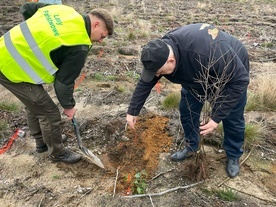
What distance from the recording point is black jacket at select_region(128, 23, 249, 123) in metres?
2.34

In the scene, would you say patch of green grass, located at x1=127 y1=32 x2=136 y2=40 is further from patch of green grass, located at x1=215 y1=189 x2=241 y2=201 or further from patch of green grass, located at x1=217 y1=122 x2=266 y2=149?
patch of green grass, located at x1=215 y1=189 x2=241 y2=201

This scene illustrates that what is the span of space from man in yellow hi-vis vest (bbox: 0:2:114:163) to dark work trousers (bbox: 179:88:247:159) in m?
1.11

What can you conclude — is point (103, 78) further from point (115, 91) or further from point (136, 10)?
point (136, 10)

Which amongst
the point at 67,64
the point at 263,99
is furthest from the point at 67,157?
the point at 263,99

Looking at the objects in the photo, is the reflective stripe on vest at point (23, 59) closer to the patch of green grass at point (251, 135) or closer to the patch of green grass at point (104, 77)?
the patch of green grass at point (251, 135)

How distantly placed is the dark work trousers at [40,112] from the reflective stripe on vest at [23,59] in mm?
189

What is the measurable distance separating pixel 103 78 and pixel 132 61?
1.02 meters

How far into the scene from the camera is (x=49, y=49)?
261 cm

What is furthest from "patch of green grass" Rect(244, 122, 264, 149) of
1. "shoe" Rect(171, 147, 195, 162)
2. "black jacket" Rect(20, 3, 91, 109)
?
"black jacket" Rect(20, 3, 91, 109)

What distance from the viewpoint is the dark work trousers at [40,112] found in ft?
9.48

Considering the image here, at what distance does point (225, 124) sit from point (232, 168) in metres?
0.56

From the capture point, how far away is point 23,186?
3090 millimetres

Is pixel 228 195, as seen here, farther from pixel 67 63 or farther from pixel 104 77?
pixel 104 77

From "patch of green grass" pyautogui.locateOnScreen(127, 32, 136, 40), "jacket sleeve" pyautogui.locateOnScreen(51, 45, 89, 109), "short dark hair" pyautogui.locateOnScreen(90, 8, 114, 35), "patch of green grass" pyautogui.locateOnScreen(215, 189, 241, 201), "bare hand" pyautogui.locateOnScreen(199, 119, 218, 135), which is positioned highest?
"short dark hair" pyautogui.locateOnScreen(90, 8, 114, 35)
